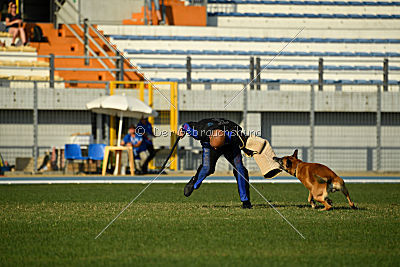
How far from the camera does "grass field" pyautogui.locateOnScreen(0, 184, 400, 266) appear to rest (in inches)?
241

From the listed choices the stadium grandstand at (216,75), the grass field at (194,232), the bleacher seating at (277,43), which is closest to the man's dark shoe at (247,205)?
the grass field at (194,232)

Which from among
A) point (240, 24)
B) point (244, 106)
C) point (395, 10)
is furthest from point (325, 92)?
point (395, 10)

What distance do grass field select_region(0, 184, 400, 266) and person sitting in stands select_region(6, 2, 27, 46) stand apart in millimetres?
13486

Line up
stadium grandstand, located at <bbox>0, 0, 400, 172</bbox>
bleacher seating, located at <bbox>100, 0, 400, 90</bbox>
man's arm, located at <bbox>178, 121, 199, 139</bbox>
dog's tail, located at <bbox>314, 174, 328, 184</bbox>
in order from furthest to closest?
bleacher seating, located at <bbox>100, 0, 400, 90</bbox> → stadium grandstand, located at <bbox>0, 0, 400, 172</bbox> → man's arm, located at <bbox>178, 121, 199, 139</bbox> → dog's tail, located at <bbox>314, 174, 328, 184</bbox>

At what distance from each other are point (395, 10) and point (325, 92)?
882cm

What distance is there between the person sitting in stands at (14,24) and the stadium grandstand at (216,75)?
15.0 inches

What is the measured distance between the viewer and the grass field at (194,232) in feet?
20.1

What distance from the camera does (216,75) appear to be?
79.9 feet

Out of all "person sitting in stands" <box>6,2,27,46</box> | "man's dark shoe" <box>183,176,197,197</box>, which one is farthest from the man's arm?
"person sitting in stands" <box>6,2,27,46</box>

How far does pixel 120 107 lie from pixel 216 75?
225 inches

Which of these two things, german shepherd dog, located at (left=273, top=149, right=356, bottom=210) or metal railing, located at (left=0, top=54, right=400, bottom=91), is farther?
metal railing, located at (left=0, top=54, right=400, bottom=91)

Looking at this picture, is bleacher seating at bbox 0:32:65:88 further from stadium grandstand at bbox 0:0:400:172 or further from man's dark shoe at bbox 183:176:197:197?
man's dark shoe at bbox 183:176:197:197

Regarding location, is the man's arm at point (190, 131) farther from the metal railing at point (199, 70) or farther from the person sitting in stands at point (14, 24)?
the person sitting in stands at point (14, 24)

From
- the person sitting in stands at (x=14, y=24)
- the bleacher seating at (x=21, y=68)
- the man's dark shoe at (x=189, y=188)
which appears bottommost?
the man's dark shoe at (x=189, y=188)
